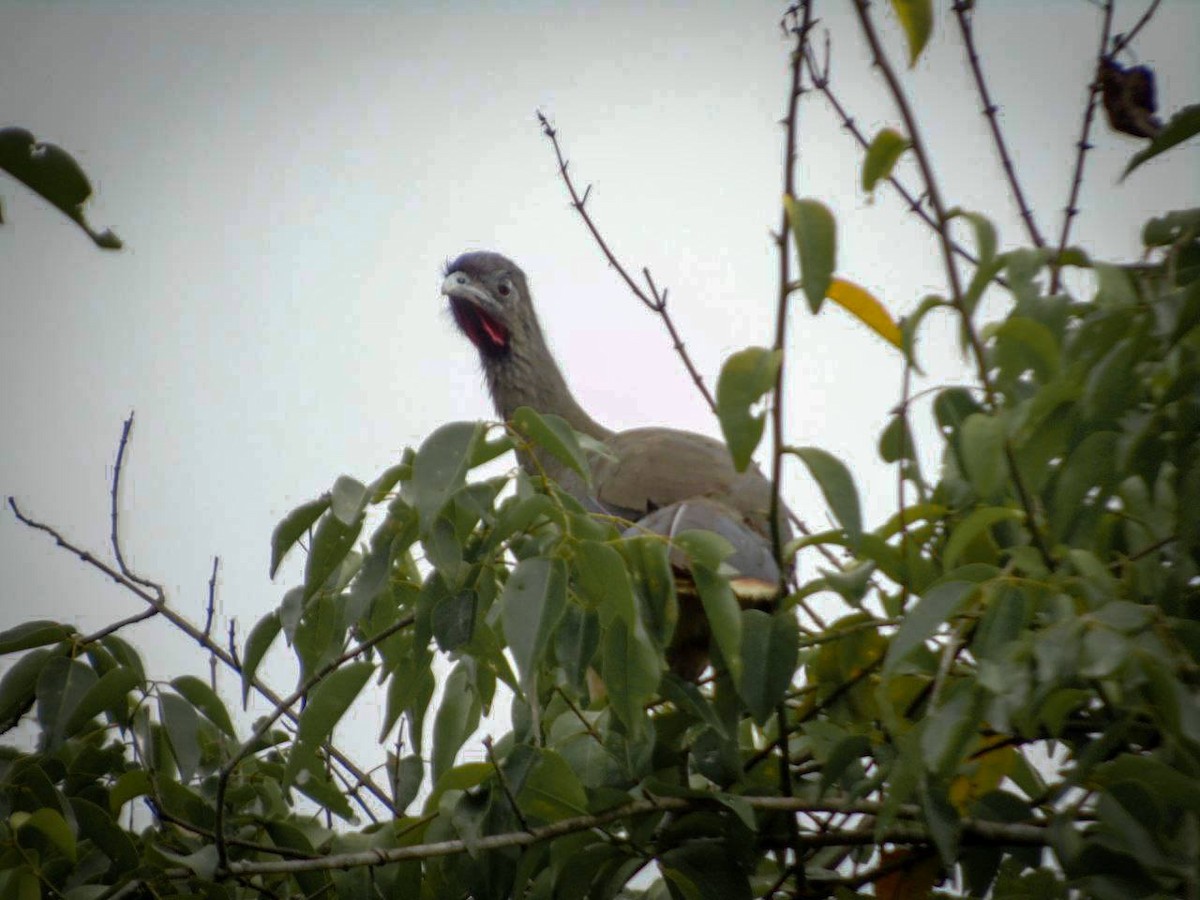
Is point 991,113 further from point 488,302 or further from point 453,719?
point 488,302

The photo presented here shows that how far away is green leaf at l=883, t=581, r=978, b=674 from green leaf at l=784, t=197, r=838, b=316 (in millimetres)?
364

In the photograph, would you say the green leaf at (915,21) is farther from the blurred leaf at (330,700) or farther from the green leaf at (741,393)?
the blurred leaf at (330,700)

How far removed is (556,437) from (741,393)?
0.92 ft

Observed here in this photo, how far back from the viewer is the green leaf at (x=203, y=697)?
215 centimetres

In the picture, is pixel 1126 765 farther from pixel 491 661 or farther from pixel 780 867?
pixel 491 661

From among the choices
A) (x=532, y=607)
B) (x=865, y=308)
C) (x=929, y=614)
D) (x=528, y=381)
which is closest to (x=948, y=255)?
(x=865, y=308)

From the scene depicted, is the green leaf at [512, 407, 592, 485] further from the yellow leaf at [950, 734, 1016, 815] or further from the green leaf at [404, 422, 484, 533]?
the yellow leaf at [950, 734, 1016, 815]

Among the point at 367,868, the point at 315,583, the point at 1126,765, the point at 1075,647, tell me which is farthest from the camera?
the point at 367,868

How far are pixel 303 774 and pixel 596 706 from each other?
0.54 meters

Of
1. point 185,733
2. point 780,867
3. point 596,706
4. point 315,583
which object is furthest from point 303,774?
point 780,867

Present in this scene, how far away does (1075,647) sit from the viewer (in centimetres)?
134

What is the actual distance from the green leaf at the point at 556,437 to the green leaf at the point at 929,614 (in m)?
0.43

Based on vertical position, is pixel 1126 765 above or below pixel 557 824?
above

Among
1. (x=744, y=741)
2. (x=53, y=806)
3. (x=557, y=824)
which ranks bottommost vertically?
(x=53, y=806)
